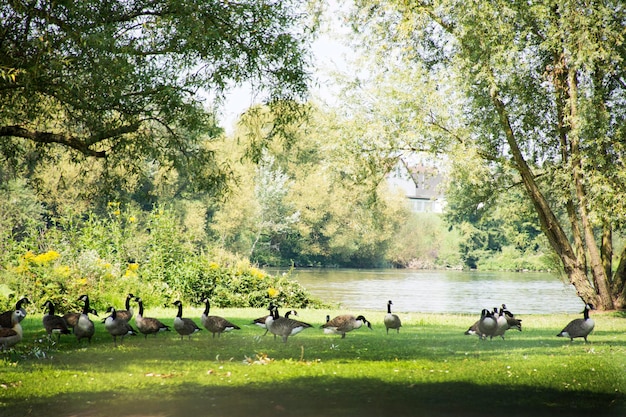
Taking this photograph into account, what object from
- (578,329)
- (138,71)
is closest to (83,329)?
(138,71)

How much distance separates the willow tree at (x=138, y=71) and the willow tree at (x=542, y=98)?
3.57 metres

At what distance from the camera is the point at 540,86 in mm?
13070

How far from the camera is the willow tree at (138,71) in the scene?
777cm

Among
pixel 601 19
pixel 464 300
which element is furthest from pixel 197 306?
pixel 601 19

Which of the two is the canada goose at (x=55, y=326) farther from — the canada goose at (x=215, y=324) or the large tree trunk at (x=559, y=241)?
the large tree trunk at (x=559, y=241)

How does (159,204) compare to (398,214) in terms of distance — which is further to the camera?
(398,214)

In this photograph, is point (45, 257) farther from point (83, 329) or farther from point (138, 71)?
point (138, 71)

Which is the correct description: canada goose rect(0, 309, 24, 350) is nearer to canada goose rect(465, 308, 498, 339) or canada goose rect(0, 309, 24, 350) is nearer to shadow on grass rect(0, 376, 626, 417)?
shadow on grass rect(0, 376, 626, 417)

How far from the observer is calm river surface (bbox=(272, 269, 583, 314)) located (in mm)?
12273

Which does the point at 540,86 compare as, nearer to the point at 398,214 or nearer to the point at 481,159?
the point at 481,159

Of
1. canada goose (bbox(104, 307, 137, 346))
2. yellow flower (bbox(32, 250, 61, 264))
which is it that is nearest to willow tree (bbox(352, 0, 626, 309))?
yellow flower (bbox(32, 250, 61, 264))

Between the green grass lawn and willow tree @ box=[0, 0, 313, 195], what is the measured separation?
9.06 feet

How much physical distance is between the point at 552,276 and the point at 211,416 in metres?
11.3

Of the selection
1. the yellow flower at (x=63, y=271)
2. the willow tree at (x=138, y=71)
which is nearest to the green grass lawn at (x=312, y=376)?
the yellow flower at (x=63, y=271)
